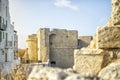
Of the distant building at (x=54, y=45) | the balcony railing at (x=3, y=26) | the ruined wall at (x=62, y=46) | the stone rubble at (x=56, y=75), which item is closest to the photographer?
the stone rubble at (x=56, y=75)

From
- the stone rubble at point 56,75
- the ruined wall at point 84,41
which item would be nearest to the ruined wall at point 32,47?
the ruined wall at point 84,41

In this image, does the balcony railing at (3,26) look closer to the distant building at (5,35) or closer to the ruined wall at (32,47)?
the distant building at (5,35)

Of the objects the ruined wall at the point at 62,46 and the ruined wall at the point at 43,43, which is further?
the ruined wall at the point at 62,46

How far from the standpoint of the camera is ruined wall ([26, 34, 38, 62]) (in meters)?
40.2

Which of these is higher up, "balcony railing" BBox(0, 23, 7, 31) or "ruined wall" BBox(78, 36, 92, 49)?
"balcony railing" BBox(0, 23, 7, 31)

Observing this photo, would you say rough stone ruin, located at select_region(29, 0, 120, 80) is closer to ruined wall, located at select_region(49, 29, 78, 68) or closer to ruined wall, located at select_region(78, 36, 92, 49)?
ruined wall, located at select_region(49, 29, 78, 68)

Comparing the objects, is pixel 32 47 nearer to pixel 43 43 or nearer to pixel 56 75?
pixel 43 43

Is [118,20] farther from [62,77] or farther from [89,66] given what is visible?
[62,77]

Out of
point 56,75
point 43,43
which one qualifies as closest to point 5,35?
point 43,43

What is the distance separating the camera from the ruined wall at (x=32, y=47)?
4025 centimetres

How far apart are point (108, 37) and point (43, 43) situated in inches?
1389

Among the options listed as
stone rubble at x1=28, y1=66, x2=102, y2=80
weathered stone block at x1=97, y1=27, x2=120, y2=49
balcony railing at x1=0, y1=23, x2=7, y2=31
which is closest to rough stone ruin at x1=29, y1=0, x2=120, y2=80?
weathered stone block at x1=97, y1=27, x2=120, y2=49

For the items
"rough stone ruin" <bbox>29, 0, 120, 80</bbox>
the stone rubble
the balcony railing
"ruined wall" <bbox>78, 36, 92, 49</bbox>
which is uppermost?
the balcony railing

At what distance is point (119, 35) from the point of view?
3.99 metres
